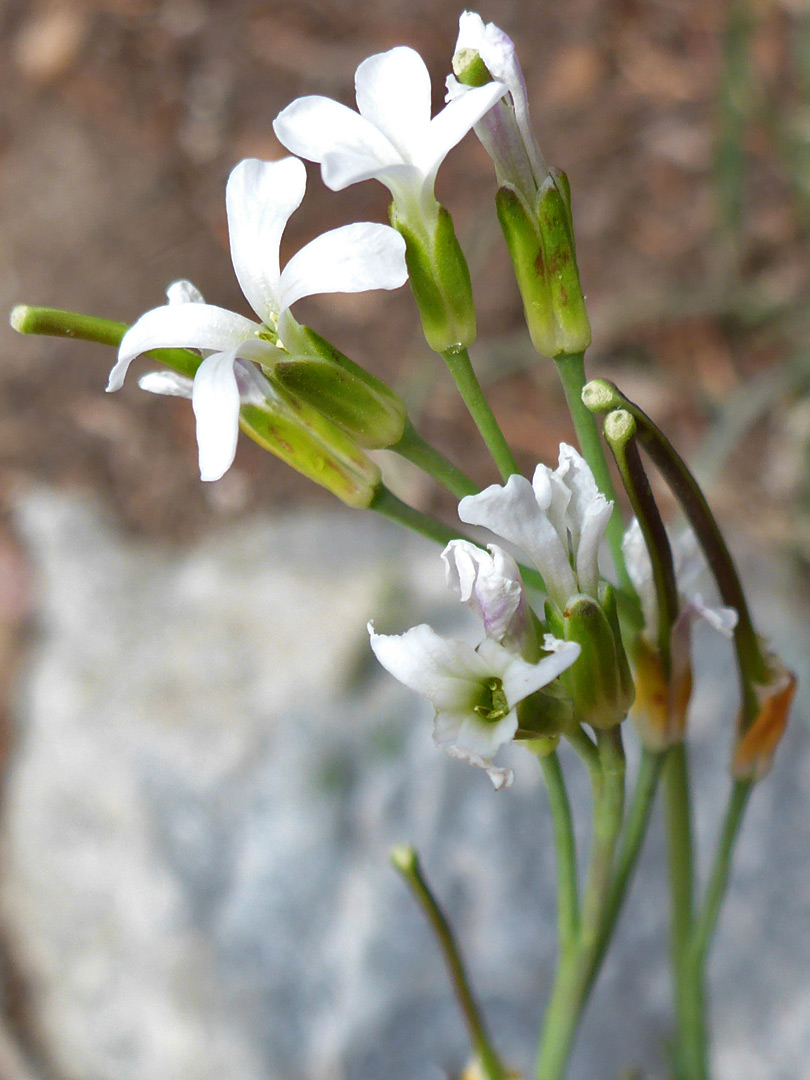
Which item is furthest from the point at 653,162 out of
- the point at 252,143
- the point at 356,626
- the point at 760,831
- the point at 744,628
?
the point at 744,628

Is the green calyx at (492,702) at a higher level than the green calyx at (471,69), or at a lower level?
lower

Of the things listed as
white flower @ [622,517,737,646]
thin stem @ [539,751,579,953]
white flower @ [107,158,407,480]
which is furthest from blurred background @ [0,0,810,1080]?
white flower @ [107,158,407,480]

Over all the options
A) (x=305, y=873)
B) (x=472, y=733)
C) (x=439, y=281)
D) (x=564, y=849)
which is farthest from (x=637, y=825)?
(x=305, y=873)

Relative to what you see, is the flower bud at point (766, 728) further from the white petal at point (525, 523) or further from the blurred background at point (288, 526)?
the blurred background at point (288, 526)

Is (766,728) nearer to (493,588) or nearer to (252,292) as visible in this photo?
(493,588)

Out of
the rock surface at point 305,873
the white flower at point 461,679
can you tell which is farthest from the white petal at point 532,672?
the rock surface at point 305,873

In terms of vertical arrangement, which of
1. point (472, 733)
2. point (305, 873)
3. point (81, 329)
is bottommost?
point (305, 873)

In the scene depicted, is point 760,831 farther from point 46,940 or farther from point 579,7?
point 579,7
